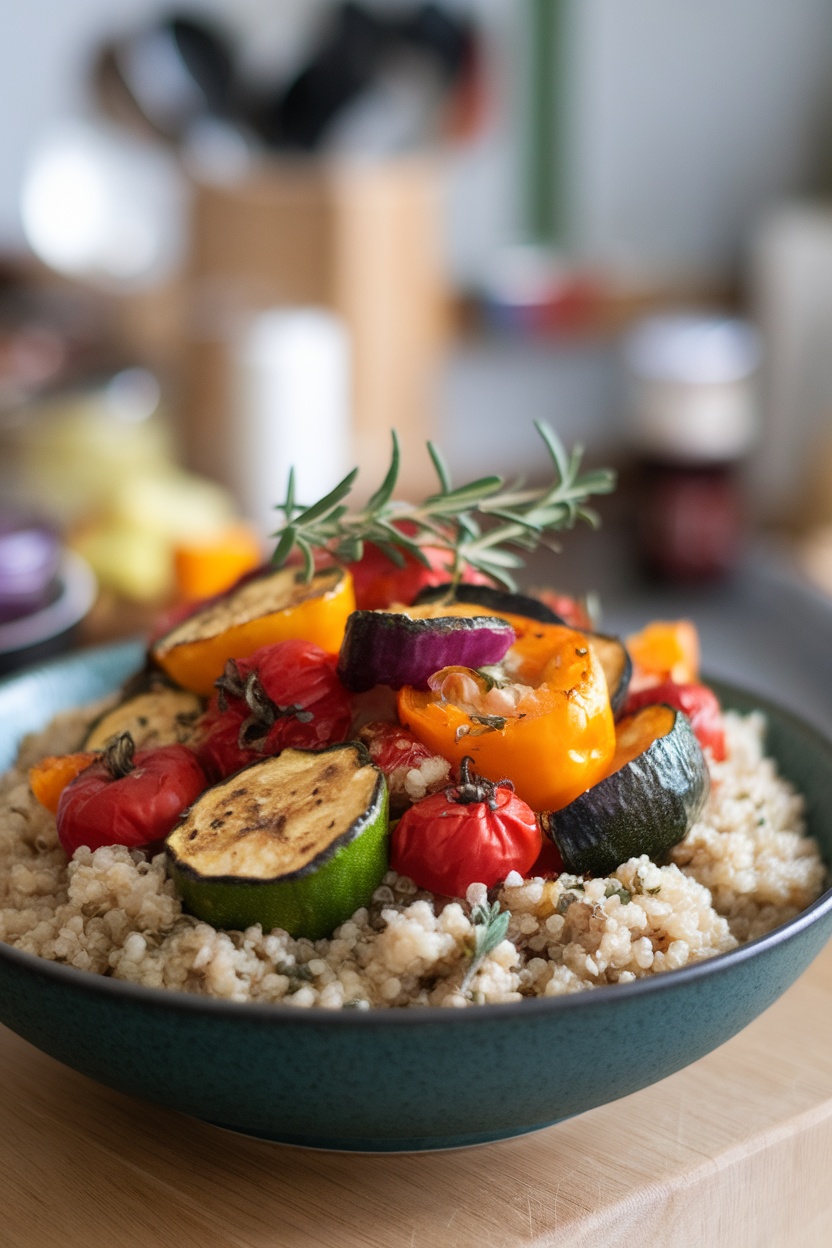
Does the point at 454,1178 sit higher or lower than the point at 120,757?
lower

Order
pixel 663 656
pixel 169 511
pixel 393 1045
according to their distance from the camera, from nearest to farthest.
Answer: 1. pixel 393 1045
2. pixel 663 656
3. pixel 169 511

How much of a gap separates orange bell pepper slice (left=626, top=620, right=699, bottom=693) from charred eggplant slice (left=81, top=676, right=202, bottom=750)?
0.33 metres

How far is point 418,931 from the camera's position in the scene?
0.71 m

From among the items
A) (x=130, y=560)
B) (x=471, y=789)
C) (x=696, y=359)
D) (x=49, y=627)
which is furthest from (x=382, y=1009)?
(x=696, y=359)

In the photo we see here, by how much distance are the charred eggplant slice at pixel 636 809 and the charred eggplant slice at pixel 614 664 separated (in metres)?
0.06

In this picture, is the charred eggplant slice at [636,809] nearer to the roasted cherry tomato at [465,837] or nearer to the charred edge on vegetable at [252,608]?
the roasted cherry tomato at [465,837]

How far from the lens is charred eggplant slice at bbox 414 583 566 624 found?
0.91 m

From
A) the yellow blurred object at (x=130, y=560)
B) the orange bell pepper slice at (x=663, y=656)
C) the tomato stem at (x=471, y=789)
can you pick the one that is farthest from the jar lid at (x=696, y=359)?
the tomato stem at (x=471, y=789)

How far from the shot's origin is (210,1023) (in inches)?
26.0

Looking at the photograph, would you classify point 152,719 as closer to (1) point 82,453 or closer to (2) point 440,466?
(2) point 440,466

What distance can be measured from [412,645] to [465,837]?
13cm

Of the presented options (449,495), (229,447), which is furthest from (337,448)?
(449,495)

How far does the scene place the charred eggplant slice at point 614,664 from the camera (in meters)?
0.89

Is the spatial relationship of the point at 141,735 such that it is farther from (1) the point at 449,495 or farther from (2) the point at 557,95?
(2) the point at 557,95
